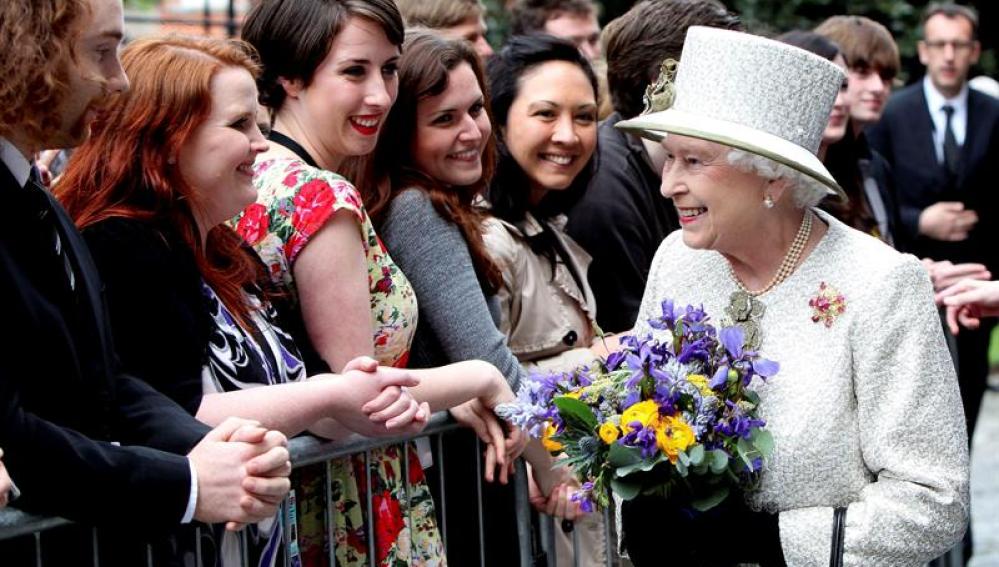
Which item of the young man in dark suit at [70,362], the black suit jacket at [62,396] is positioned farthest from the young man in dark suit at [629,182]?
the black suit jacket at [62,396]

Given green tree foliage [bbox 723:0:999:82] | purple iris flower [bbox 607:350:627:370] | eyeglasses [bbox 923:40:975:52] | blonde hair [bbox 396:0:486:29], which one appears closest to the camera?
purple iris flower [bbox 607:350:627:370]

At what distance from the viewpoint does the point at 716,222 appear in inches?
140

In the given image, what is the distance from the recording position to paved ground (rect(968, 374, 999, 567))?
26.6ft

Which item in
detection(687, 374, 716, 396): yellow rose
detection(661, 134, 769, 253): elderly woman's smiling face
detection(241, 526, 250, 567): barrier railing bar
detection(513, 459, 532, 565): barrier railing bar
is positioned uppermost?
detection(661, 134, 769, 253): elderly woman's smiling face

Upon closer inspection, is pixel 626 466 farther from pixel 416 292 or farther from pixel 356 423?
pixel 416 292

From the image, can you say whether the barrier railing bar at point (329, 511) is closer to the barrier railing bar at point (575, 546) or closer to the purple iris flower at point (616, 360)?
the purple iris flower at point (616, 360)

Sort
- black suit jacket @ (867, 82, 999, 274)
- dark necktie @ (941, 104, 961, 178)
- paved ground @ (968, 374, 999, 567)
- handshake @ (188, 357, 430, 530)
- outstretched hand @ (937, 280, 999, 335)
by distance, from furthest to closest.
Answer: dark necktie @ (941, 104, 961, 178) < black suit jacket @ (867, 82, 999, 274) < paved ground @ (968, 374, 999, 567) < outstretched hand @ (937, 280, 999, 335) < handshake @ (188, 357, 430, 530)

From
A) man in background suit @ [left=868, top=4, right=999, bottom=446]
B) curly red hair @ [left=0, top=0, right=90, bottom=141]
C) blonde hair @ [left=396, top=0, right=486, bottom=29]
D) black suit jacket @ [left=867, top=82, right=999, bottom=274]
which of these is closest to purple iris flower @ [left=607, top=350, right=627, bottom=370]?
curly red hair @ [left=0, top=0, right=90, bottom=141]

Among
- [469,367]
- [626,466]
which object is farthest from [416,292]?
[626,466]

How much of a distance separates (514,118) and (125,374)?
2128 millimetres

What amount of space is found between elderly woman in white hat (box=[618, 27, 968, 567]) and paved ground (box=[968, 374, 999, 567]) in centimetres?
479

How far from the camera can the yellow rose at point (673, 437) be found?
320cm

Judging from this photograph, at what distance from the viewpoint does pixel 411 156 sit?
4.32 meters

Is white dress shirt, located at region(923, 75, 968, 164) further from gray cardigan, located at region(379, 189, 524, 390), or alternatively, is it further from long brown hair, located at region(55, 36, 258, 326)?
long brown hair, located at region(55, 36, 258, 326)
